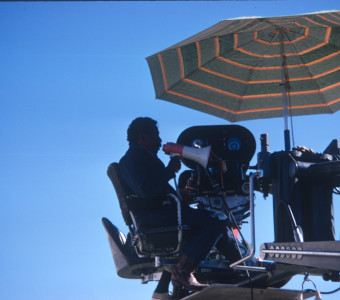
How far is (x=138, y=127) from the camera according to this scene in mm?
4746

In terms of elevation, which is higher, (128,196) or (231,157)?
(231,157)

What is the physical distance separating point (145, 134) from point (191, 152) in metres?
0.46

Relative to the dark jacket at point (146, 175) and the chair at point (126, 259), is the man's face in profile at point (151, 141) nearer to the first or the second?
the dark jacket at point (146, 175)

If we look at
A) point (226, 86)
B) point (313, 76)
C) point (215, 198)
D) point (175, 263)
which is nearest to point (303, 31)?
point (313, 76)

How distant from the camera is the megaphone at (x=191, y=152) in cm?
461

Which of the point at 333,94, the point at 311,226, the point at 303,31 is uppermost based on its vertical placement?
the point at 303,31

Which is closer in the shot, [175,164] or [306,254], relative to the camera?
[306,254]

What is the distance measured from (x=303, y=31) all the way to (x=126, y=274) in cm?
324

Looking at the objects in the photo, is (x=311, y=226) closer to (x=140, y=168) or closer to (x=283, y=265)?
(x=283, y=265)

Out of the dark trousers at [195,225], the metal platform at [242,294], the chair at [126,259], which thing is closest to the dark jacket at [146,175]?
the dark trousers at [195,225]

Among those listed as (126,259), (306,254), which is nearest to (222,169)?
(126,259)

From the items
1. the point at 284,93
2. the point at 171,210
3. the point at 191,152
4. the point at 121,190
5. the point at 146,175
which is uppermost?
the point at 284,93

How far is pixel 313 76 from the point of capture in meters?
6.02

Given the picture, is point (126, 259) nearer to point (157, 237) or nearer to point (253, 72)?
point (157, 237)
